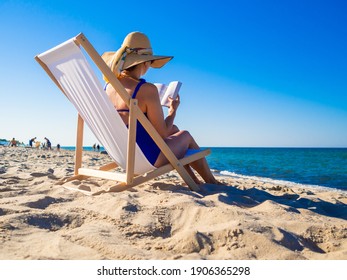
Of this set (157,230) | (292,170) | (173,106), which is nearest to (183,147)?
(173,106)

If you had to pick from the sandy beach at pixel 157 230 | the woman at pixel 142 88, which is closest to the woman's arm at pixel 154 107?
the woman at pixel 142 88

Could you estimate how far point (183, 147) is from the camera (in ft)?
10.9

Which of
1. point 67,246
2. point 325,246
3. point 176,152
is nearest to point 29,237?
point 67,246

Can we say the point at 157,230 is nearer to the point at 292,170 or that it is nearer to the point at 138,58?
the point at 138,58

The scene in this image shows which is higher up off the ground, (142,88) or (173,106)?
(142,88)

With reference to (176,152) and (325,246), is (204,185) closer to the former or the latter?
(176,152)

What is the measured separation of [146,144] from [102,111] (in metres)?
0.53

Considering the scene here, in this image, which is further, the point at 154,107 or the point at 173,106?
the point at 173,106

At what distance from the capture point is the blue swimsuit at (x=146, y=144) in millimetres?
2980

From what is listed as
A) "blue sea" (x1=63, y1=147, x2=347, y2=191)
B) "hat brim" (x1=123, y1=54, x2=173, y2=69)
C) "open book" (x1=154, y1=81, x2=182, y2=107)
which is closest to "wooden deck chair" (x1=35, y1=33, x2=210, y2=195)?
"hat brim" (x1=123, y1=54, x2=173, y2=69)

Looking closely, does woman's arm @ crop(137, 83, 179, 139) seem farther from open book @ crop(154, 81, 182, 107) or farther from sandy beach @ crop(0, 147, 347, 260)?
sandy beach @ crop(0, 147, 347, 260)

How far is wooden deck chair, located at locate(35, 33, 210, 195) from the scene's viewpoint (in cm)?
261

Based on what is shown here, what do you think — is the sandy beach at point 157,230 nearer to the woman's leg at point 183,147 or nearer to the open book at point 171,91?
the woman's leg at point 183,147
